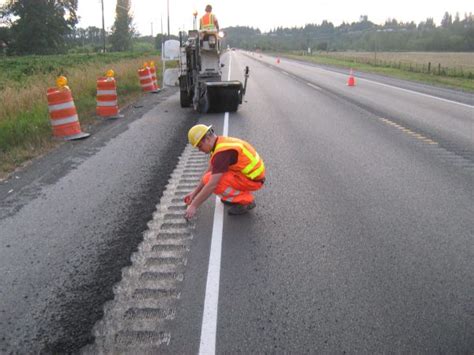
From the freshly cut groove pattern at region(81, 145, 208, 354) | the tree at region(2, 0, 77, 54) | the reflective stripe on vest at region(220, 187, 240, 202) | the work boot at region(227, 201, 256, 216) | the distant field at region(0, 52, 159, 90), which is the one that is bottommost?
the freshly cut groove pattern at region(81, 145, 208, 354)

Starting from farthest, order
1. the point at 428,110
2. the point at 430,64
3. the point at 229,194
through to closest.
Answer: the point at 430,64
the point at 428,110
the point at 229,194

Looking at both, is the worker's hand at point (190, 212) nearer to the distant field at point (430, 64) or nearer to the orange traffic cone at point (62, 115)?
the orange traffic cone at point (62, 115)

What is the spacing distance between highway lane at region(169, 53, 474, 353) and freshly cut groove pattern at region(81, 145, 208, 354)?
0.11m

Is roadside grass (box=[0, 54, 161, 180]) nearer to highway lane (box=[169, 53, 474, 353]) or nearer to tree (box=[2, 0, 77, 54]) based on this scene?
highway lane (box=[169, 53, 474, 353])

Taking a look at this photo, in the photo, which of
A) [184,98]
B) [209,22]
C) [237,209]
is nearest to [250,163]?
[237,209]

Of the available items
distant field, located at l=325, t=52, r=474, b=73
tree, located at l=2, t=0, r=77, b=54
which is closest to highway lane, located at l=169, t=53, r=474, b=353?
distant field, located at l=325, t=52, r=474, b=73

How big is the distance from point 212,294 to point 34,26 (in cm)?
7709

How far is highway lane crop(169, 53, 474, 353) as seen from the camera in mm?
2979

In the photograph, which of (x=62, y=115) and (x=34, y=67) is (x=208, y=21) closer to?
(x=62, y=115)

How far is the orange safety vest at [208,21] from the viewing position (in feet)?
41.7

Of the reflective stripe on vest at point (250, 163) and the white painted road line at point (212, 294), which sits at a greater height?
the reflective stripe on vest at point (250, 163)

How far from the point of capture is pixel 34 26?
6912cm

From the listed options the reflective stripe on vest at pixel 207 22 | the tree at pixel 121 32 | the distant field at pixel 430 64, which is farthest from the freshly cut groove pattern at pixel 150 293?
the tree at pixel 121 32

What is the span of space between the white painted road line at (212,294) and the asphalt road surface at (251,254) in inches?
0.8
